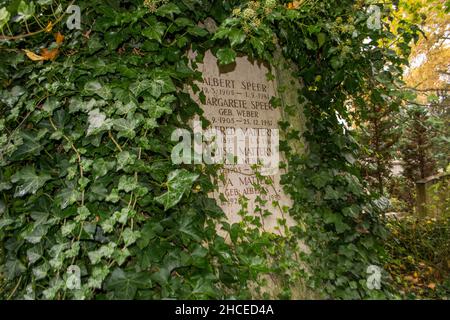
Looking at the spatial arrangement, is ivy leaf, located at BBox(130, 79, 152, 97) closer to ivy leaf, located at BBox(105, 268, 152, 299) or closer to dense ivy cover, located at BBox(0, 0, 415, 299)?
dense ivy cover, located at BBox(0, 0, 415, 299)

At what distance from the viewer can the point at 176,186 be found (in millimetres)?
1626

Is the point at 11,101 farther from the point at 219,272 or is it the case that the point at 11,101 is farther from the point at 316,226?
the point at 316,226

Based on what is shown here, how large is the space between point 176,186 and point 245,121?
1314 millimetres

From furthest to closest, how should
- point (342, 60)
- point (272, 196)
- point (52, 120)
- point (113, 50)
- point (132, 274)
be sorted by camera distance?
point (272, 196) → point (342, 60) → point (113, 50) → point (52, 120) → point (132, 274)

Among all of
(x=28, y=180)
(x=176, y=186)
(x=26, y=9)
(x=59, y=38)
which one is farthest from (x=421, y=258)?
(x=26, y=9)

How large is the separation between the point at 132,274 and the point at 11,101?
1183 millimetres

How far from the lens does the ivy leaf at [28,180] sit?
1729 millimetres

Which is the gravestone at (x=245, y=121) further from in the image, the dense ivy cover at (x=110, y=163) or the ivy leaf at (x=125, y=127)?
the ivy leaf at (x=125, y=127)

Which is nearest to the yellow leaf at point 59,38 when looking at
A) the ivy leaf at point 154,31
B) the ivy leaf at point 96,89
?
the ivy leaf at point 96,89

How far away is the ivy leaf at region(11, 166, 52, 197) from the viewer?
68.1 inches

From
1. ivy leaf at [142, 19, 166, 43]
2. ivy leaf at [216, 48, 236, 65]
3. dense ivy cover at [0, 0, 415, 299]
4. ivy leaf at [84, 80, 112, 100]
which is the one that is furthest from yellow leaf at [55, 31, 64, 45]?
ivy leaf at [216, 48, 236, 65]

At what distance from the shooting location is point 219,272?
2109 millimetres

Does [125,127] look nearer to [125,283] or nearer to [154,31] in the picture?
[154,31]

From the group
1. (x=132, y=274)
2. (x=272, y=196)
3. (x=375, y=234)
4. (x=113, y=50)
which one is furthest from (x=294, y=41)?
(x=132, y=274)
